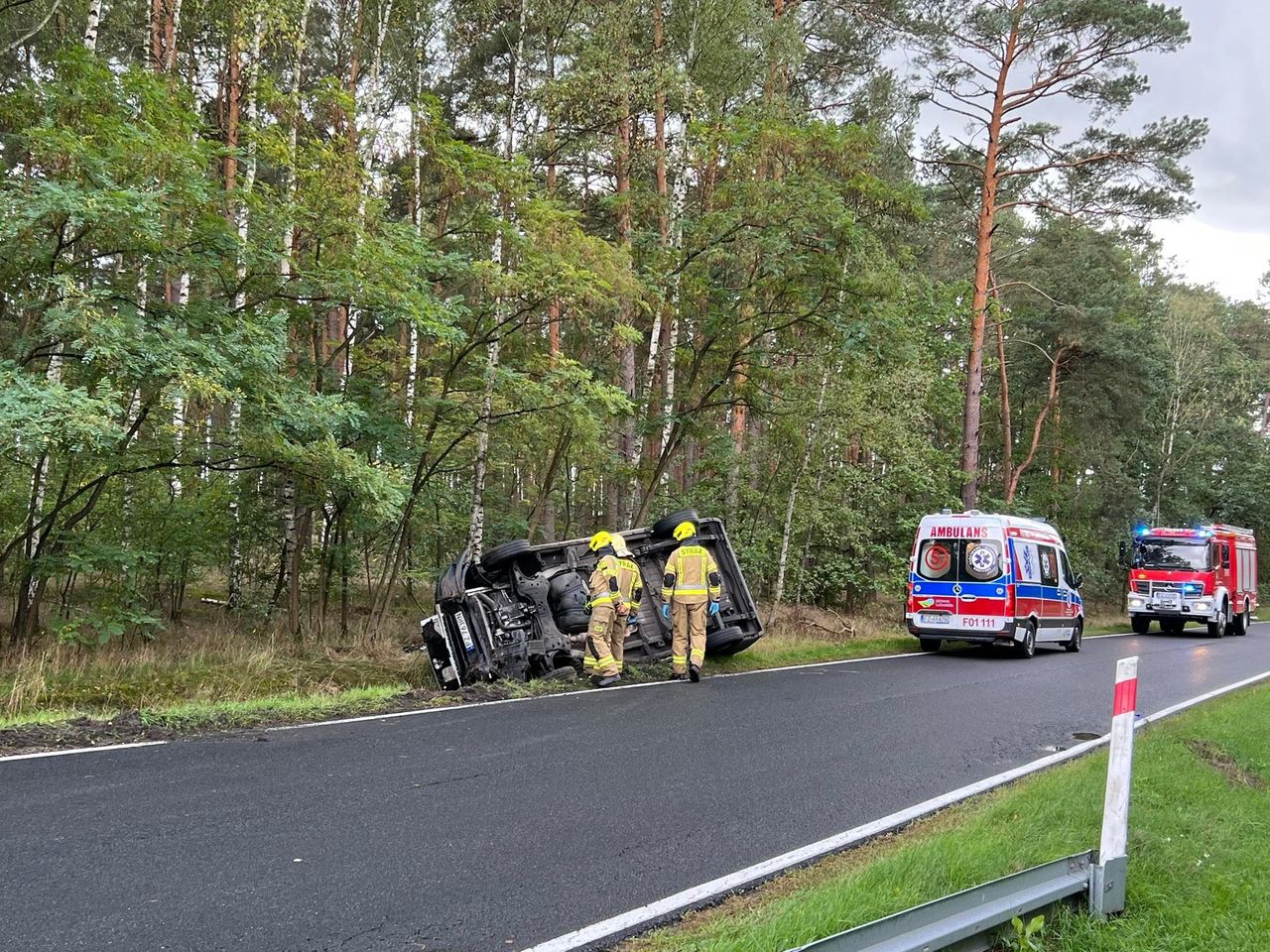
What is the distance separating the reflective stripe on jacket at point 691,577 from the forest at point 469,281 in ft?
8.47

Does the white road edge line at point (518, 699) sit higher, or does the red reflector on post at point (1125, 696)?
the red reflector on post at point (1125, 696)

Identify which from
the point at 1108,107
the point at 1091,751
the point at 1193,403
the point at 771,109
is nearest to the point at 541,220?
the point at 771,109

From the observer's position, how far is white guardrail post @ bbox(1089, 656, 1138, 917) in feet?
12.3

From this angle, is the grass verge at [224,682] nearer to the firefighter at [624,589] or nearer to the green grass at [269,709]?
the green grass at [269,709]

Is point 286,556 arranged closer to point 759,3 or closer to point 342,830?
point 342,830

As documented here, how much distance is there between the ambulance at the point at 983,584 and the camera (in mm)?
14711

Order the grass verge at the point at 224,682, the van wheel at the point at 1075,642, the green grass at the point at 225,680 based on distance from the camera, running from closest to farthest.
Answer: the grass verge at the point at 224,682 → the green grass at the point at 225,680 → the van wheel at the point at 1075,642

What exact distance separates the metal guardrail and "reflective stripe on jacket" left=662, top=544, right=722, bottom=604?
6.47 meters

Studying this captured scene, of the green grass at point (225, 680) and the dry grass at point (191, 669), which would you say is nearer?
the green grass at point (225, 680)

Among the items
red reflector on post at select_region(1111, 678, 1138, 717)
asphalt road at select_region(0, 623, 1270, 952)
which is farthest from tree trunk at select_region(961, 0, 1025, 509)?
red reflector on post at select_region(1111, 678, 1138, 717)

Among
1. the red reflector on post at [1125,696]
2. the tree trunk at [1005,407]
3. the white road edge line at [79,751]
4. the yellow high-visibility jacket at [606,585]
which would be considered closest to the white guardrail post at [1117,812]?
the red reflector on post at [1125,696]

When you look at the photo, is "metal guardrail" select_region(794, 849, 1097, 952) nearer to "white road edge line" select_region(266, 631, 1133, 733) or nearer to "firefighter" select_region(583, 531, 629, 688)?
"white road edge line" select_region(266, 631, 1133, 733)

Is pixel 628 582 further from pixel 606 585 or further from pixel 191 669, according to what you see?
pixel 191 669

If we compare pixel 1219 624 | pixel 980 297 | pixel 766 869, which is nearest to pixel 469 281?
pixel 766 869
